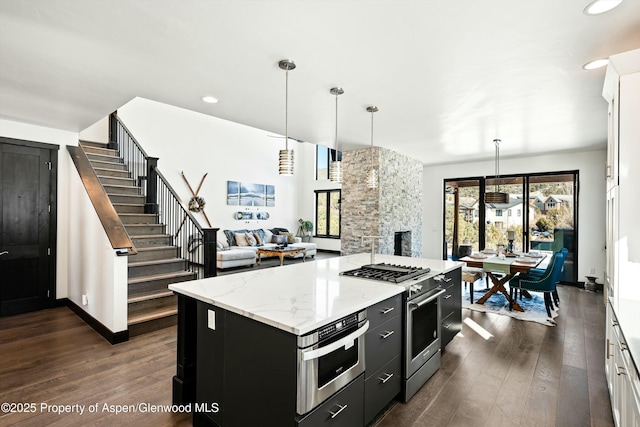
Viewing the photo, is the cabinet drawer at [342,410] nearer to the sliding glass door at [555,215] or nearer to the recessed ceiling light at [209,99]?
the recessed ceiling light at [209,99]

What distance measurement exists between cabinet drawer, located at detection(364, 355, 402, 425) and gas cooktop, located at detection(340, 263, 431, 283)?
0.58 m

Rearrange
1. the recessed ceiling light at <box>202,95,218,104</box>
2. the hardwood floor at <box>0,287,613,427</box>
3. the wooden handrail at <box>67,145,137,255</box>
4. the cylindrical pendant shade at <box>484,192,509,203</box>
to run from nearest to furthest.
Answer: the hardwood floor at <box>0,287,613,427</box> → the wooden handrail at <box>67,145,137,255</box> → the recessed ceiling light at <box>202,95,218,104</box> → the cylindrical pendant shade at <box>484,192,509,203</box>

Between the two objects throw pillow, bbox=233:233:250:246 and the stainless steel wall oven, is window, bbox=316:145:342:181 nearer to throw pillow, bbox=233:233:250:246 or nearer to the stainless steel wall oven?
throw pillow, bbox=233:233:250:246

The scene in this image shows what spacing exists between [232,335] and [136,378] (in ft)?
4.89

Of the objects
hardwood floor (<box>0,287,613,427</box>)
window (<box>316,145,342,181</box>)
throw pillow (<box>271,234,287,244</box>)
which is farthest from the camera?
window (<box>316,145,342,181</box>)

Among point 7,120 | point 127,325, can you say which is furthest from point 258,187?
point 127,325

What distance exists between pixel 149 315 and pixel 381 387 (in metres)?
2.90

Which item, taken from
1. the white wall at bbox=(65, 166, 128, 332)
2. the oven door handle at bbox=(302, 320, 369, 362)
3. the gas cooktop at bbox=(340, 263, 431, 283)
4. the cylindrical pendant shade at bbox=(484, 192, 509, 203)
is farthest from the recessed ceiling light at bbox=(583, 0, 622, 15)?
the white wall at bbox=(65, 166, 128, 332)

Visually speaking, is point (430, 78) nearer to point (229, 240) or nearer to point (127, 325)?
point (127, 325)

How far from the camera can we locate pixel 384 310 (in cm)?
212

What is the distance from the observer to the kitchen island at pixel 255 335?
155cm

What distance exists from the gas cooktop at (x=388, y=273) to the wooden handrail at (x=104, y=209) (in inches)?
90.9

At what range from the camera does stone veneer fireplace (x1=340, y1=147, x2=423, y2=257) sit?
5.96 m

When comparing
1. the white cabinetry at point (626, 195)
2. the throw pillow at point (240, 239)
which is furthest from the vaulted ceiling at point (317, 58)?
the throw pillow at point (240, 239)
